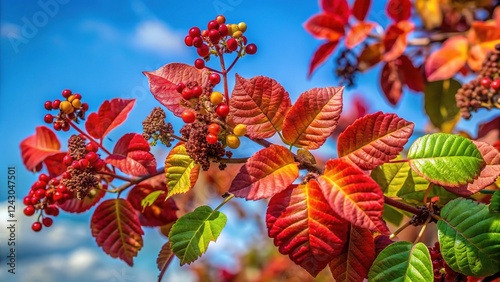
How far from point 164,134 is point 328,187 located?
0.19m

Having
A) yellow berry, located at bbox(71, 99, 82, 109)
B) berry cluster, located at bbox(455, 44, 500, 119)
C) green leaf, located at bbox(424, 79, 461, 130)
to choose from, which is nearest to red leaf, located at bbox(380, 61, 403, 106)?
green leaf, located at bbox(424, 79, 461, 130)

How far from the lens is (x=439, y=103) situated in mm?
1323

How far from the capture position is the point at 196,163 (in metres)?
0.62

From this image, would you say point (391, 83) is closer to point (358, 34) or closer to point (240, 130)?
point (358, 34)

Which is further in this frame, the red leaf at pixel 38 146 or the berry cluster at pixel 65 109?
the red leaf at pixel 38 146

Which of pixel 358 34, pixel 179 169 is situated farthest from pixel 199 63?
pixel 358 34

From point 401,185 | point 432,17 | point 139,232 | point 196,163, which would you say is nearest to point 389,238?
point 401,185

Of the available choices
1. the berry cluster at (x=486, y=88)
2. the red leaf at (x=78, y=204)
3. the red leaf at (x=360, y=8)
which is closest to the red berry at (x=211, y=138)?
the red leaf at (x=78, y=204)

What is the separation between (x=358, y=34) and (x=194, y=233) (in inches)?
32.1

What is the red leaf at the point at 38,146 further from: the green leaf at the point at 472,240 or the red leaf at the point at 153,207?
the green leaf at the point at 472,240

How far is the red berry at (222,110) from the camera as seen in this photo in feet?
2.01

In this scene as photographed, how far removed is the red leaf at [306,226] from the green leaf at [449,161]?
112 mm

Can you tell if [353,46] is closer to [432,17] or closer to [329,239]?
[432,17]

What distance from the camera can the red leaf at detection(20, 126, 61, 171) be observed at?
92 centimetres
